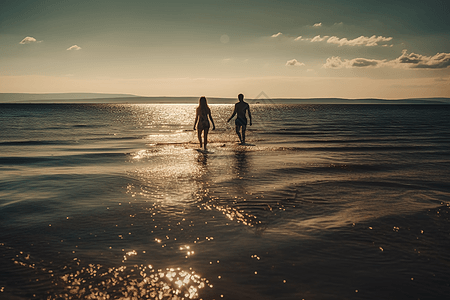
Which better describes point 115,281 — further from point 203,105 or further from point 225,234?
point 203,105

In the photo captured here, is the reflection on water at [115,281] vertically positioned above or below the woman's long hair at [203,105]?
below

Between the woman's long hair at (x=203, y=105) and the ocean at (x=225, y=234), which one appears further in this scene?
the woman's long hair at (x=203, y=105)

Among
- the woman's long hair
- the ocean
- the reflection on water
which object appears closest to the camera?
the reflection on water

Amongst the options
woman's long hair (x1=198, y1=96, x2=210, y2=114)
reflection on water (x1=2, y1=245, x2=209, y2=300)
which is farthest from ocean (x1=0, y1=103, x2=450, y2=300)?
woman's long hair (x1=198, y1=96, x2=210, y2=114)

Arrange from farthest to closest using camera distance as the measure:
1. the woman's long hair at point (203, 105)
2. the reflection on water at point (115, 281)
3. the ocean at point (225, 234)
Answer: the woman's long hair at point (203, 105) < the ocean at point (225, 234) < the reflection on water at point (115, 281)

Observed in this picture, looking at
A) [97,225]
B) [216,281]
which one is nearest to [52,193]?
[97,225]

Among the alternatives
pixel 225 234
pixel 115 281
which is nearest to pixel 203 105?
pixel 225 234

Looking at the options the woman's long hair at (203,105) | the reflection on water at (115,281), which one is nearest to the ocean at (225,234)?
the reflection on water at (115,281)

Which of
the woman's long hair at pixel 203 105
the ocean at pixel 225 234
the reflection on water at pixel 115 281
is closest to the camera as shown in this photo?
the reflection on water at pixel 115 281

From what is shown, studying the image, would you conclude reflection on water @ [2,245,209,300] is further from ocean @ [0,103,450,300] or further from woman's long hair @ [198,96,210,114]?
woman's long hair @ [198,96,210,114]

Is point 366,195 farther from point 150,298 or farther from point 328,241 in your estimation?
point 150,298

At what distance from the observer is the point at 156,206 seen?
598 cm

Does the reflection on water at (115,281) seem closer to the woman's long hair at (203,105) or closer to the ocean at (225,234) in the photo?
the ocean at (225,234)

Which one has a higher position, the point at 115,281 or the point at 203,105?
the point at 203,105
